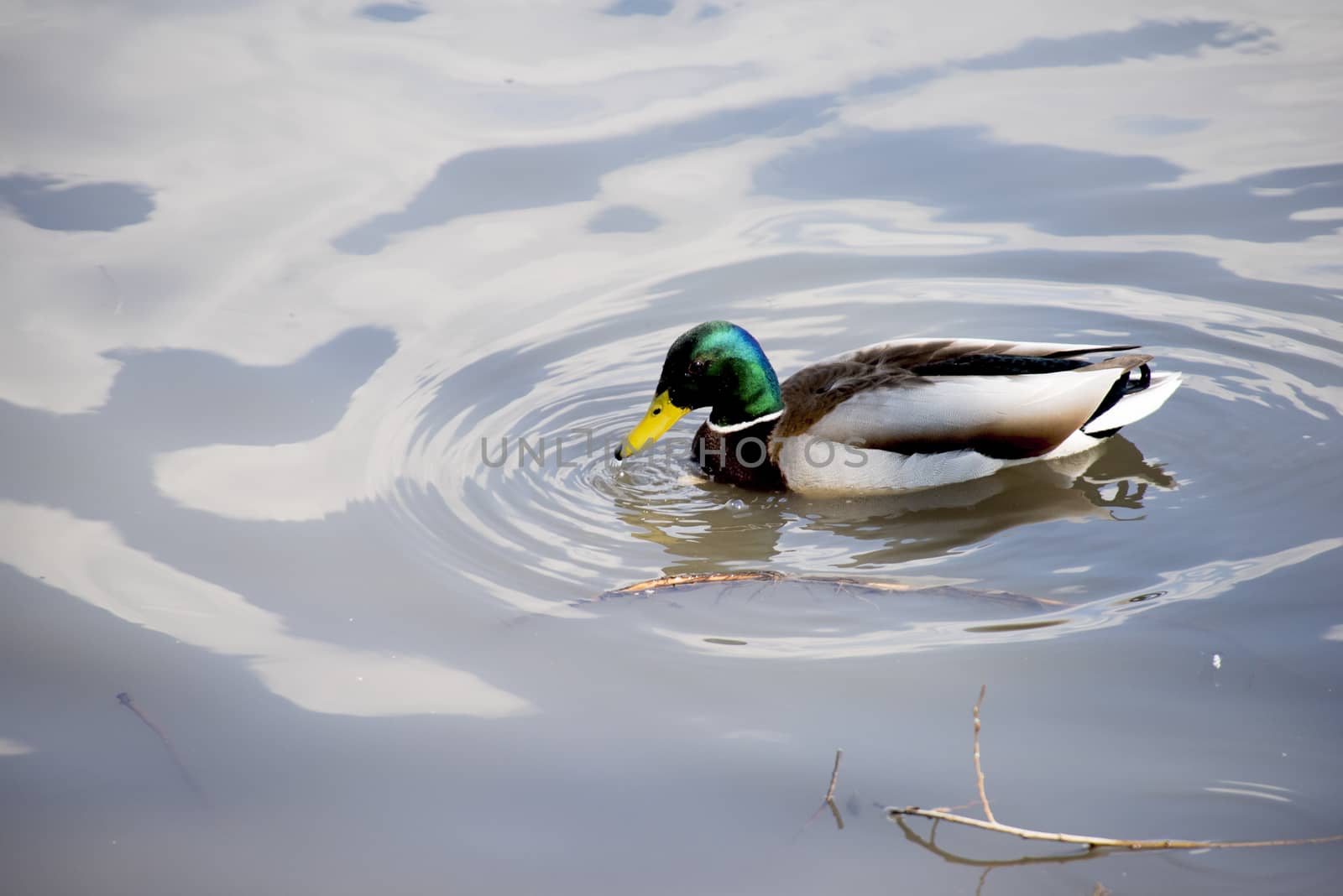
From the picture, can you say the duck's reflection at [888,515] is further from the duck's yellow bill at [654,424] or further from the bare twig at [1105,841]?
the bare twig at [1105,841]

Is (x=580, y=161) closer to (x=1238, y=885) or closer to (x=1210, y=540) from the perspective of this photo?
(x=1210, y=540)

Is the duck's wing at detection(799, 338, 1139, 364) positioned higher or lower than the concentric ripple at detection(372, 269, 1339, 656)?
higher

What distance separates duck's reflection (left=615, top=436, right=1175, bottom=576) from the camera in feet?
17.8

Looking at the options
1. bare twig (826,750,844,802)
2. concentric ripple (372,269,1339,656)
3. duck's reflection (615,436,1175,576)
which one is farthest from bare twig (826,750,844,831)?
duck's reflection (615,436,1175,576)

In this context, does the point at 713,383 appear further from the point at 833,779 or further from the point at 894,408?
the point at 833,779

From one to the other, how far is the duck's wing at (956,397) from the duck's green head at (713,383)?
19 cm

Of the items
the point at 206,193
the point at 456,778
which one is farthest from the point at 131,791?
the point at 206,193

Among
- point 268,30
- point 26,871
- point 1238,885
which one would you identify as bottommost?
point 26,871

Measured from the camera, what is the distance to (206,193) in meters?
8.00

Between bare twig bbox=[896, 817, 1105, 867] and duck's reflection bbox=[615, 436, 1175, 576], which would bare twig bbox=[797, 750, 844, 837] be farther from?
duck's reflection bbox=[615, 436, 1175, 576]

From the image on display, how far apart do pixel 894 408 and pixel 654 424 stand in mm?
1087

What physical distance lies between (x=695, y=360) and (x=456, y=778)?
2.60 m

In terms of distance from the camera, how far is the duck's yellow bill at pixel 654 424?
6.08 meters

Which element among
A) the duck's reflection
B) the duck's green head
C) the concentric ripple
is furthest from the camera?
the duck's green head
